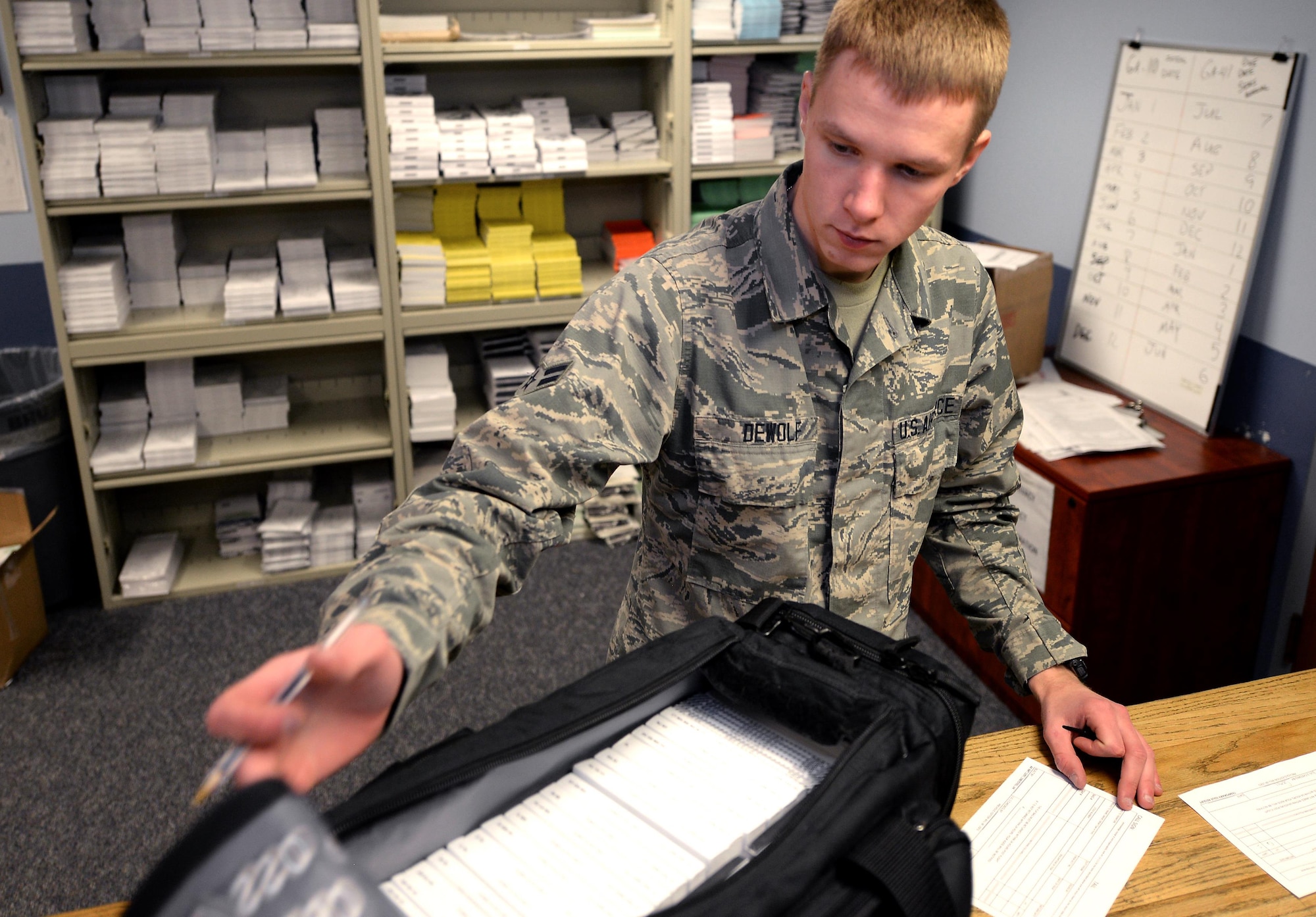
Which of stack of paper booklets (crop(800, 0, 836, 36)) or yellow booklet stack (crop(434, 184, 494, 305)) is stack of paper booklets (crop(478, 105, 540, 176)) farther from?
stack of paper booklets (crop(800, 0, 836, 36))

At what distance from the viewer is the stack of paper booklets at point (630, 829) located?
2.29 ft

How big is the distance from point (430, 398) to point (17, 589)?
126cm

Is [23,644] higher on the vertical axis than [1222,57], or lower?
lower

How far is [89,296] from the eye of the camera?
2.97 m

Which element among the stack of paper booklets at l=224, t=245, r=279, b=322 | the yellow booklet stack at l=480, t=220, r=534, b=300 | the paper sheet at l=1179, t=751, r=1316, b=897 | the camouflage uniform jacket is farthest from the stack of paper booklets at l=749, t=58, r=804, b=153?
the paper sheet at l=1179, t=751, r=1316, b=897

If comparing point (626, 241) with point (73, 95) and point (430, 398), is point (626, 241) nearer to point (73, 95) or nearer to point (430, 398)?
point (430, 398)

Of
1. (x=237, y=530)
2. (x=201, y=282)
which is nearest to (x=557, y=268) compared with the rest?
(x=201, y=282)

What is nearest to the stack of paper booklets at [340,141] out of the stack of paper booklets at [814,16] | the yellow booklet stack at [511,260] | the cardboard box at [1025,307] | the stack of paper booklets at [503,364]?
the yellow booklet stack at [511,260]

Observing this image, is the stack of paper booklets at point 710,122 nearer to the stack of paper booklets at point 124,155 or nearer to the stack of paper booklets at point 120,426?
the stack of paper booklets at point 124,155

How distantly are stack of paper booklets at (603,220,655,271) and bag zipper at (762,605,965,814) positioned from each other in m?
2.65

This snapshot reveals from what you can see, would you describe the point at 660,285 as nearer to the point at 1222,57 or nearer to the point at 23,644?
the point at 1222,57

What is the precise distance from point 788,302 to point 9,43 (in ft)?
8.26

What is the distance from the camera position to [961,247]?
1372 millimetres

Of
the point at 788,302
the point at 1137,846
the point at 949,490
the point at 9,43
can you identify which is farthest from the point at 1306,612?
the point at 9,43
